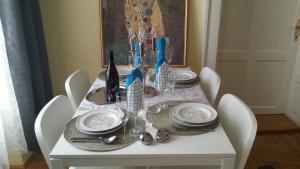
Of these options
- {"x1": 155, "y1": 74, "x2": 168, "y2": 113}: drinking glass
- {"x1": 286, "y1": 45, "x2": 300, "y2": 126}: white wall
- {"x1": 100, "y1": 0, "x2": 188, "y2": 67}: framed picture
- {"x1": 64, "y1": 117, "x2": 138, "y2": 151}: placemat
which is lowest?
{"x1": 286, "y1": 45, "x2": 300, "y2": 126}: white wall

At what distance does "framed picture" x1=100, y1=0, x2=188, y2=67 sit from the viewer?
2.15 meters

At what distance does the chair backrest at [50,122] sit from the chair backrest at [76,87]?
174 millimetres

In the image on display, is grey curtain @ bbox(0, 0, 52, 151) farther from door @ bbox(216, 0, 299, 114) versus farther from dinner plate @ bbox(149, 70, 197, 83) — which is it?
door @ bbox(216, 0, 299, 114)

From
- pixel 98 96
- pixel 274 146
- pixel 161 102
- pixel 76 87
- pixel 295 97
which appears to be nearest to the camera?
pixel 161 102

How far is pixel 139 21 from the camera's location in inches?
86.0

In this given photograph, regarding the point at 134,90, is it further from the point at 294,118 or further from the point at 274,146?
the point at 294,118

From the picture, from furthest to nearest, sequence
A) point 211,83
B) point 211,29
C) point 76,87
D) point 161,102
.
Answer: point 211,29 → point 211,83 → point 76,87 → point 161,102

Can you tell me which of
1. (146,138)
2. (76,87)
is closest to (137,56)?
(76,87)

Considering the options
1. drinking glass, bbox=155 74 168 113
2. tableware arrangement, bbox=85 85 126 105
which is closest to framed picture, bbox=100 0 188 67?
tableware arrangement, bbox=85 85 126 105

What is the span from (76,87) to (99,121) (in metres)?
0.60

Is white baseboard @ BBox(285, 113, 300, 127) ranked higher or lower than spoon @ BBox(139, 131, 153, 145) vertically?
lower

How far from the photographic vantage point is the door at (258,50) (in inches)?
104

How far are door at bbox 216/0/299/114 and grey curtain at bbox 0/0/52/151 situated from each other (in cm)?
175

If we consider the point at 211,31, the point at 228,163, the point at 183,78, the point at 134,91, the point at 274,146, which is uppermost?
the point at 211,31
